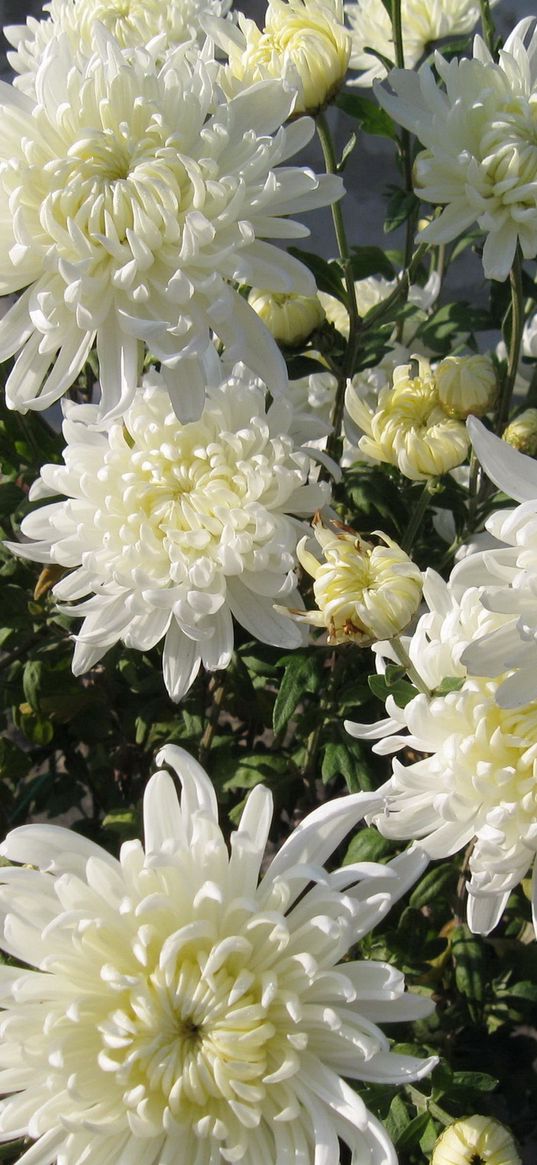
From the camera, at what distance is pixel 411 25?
1.09 meters

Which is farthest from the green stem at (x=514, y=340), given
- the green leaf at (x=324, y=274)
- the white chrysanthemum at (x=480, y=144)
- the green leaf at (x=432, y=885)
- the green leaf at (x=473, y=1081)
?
the green leaf at (x=473, y=1081)

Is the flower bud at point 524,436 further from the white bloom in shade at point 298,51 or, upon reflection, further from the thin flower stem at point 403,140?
the white bloom in shade at point 298,51

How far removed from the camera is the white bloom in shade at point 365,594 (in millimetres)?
613

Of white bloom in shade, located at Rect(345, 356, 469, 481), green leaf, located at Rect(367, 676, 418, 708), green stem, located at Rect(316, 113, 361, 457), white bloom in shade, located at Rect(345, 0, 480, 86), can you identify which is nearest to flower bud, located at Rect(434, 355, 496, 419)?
white bloom in shade, located at Rect(345, 356, 469, 481)

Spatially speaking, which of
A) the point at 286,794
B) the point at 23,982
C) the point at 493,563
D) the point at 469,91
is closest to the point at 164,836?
the point at 23,982

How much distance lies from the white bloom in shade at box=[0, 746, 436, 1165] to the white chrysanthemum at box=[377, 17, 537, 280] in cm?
40

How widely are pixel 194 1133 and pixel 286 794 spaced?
0.41 metres

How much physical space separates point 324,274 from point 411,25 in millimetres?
386

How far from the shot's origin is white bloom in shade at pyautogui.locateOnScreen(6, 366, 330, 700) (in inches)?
28.9

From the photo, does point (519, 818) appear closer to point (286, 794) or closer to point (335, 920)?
point (335, 920)

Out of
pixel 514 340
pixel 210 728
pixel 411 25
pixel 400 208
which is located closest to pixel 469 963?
pixel 210 728

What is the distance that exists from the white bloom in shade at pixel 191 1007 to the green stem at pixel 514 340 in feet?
1.26

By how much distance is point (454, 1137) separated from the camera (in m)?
0.68

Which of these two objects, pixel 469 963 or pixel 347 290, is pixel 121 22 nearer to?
pixel 347 290
